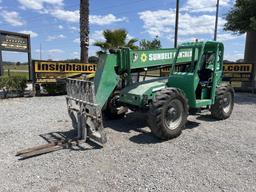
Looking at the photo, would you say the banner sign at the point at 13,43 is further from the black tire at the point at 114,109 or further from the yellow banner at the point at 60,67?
the black tire at the point at 114,109

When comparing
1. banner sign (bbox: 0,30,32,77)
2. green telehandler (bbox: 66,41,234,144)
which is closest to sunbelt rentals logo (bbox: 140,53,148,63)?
green telehandler (bbox: 66,41,234,144)

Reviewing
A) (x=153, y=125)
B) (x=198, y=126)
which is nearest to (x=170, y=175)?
(x=153, y=125)

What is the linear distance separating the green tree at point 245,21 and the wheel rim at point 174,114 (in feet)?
28.5

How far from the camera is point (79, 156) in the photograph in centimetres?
485

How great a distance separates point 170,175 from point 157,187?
0.45 meters

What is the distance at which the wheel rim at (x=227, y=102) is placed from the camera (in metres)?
7.81

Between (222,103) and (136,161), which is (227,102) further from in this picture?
(136,161)

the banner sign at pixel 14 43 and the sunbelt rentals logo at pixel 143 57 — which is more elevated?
the banner sign at pixel 14 43

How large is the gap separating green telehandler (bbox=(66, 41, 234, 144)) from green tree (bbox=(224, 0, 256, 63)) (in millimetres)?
6668

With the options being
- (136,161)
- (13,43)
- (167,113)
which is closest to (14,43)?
(13,43)

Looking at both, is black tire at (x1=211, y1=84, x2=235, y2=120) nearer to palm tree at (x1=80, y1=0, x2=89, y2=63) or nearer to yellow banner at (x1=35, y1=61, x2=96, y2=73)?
yellow banner at (x1=35, y1=61, x2=96, y2=73)

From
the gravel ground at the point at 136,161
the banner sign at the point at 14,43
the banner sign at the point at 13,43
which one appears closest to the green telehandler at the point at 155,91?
the gravel ground at the point at 136,161

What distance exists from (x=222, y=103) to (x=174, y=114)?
7.87 ft

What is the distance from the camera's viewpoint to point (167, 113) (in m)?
5.78
